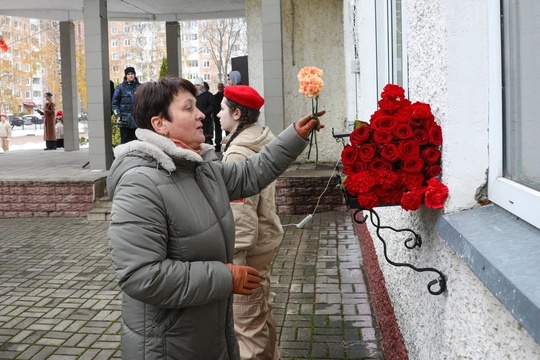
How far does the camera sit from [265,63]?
36.5ft

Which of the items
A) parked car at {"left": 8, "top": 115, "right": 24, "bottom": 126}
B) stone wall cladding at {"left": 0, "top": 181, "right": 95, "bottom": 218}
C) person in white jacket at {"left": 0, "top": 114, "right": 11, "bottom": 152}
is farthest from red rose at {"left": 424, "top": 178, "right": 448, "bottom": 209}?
parked car at {"left": 8, "top": 115, "right": 24, "bottom": 126}

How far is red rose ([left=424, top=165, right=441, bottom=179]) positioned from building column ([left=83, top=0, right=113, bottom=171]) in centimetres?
1005

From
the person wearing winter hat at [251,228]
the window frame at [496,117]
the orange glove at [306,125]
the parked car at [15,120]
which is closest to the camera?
the window frame at [496,117]

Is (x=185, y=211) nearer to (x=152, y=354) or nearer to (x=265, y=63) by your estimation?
(x=152, y=354)

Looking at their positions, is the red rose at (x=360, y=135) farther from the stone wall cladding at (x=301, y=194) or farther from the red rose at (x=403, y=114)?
the stone wall cladding at (x=301, y=194)

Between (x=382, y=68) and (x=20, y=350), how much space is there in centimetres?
361

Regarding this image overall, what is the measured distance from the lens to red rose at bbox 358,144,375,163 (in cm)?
239

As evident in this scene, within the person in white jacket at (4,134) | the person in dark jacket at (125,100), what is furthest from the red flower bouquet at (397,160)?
the person in white jacket at (4,134)

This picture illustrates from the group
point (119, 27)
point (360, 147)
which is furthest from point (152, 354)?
point (119, 27)

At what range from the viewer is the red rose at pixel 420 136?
2.40 metres

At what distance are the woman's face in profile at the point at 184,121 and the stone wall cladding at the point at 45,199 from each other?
27.8 ft

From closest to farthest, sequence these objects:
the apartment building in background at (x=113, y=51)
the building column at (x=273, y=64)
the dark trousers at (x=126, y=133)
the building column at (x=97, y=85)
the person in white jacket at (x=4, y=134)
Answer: the building column at (x=273, y=64), the building column at (x=97, y=85), the dark trousers at (x=126, y=133), the person in white jacket at (x=4, y=134), the apartment building in background at (x=113, y=51)

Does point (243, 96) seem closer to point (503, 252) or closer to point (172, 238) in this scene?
point (172, 238)

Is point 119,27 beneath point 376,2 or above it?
above
